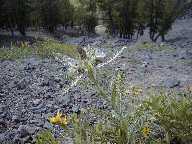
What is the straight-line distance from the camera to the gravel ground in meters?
9.73

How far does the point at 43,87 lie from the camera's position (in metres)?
13.9

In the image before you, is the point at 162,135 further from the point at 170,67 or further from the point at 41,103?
the point at 170,67

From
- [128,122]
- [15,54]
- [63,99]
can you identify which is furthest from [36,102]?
[15,54]

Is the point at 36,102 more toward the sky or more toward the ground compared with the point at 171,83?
more toward the sky

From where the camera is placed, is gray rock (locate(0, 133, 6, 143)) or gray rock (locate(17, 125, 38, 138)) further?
gray rock (locate(17, 125, 38, 138))

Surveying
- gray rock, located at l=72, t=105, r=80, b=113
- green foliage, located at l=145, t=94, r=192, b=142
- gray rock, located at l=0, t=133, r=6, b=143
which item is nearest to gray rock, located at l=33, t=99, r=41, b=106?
gray rock, located at l=72, t=105, r=80, b=113

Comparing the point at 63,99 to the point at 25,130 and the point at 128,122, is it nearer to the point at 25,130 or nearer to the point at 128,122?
the point at 25,130

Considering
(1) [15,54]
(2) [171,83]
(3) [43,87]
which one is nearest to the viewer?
(3) [43,87]

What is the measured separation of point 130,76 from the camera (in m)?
16.3

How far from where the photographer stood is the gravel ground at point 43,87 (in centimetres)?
973

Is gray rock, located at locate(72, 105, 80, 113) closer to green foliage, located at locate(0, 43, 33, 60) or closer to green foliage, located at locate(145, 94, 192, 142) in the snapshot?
green foliage, located at locate(145, 94, 192, 142)

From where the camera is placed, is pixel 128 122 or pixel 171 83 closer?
pixel 128 122

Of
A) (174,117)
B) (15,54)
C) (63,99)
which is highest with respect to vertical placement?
(174,117)

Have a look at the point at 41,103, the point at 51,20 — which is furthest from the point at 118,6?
the point at 41,103
